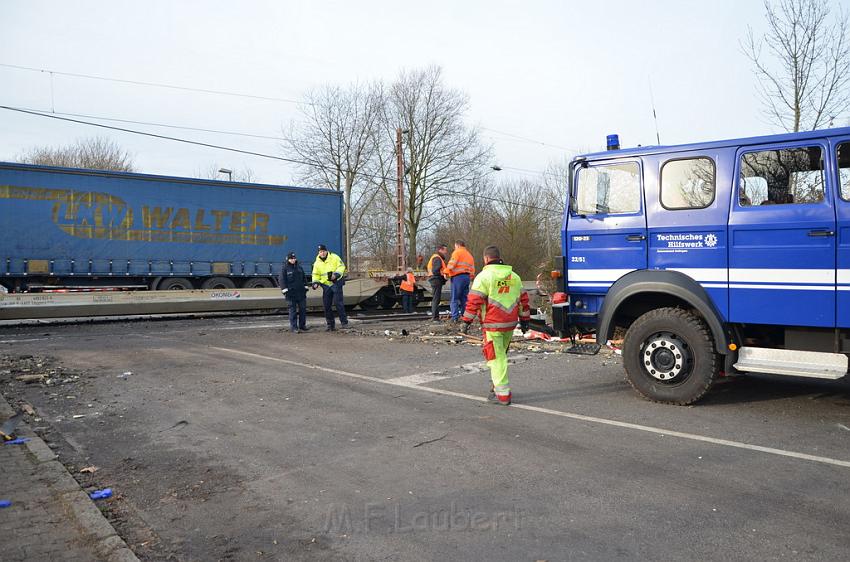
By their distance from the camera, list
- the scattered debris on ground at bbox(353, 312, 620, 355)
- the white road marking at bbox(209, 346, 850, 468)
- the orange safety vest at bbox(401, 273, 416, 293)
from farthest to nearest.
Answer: the orange safety vest at bbox(401, 273, 416, 293) → the scattered debris on ground at bbox(353, 312, 620, 355) → the white road marking at bbox(209, 346, 850, 468)

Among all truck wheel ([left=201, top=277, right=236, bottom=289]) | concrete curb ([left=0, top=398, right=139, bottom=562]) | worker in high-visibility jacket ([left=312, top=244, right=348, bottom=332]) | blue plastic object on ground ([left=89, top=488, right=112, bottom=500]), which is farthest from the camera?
truck wheel ([left=201, top=277, right=236, bottom=289])

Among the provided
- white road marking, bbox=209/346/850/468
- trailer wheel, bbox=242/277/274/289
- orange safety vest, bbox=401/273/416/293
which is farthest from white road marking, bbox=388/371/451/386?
trailer wheel, bbox=242/277/274/289

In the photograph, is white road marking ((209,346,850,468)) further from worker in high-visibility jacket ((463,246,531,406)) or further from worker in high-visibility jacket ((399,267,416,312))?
worker in high-visibility jacket ((399,267,416,312))

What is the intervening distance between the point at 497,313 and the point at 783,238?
2729 mm

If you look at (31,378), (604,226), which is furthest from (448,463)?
(31,378)

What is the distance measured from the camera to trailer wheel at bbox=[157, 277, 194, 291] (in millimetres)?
19438

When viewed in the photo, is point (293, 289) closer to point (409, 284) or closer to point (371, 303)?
point (409, 284)

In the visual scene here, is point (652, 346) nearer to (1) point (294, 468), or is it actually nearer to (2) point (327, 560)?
(1) point (294, 468)

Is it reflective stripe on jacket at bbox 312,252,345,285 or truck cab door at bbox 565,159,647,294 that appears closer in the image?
truck cab door at bbox 565,159,647,294

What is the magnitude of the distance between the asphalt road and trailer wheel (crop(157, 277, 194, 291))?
11.2 metres

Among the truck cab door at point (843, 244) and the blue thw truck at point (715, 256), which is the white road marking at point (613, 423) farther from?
the truck cab door at point (843, 244)

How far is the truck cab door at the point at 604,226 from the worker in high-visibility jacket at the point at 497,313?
948 millimetres

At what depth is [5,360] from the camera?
964 cm

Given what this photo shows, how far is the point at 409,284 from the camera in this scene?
18.7 metres
